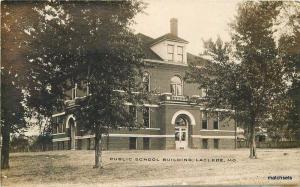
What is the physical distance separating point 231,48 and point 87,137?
5529 mm

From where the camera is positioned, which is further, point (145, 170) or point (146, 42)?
point (146, 42)

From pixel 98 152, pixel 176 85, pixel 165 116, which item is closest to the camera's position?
pixel 98 152

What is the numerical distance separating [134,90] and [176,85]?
2624 millimetres

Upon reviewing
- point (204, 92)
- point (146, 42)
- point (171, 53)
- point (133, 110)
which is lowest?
point (133, 110)

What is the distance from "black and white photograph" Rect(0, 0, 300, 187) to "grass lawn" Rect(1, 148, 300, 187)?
0.10 ft

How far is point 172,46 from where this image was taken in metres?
15.1

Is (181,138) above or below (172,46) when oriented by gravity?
below

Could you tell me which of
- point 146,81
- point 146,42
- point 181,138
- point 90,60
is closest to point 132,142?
point 181,138

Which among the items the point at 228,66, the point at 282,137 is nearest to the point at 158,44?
the point at 228,66

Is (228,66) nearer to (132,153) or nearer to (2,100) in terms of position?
(132,153)

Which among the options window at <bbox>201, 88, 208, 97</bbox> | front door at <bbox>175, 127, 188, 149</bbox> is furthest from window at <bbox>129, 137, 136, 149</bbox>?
window at <bbox>201, 88, 208, 97</bbox>

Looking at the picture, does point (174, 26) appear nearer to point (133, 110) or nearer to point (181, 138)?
point (133, 110)

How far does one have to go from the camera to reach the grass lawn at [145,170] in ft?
35.3

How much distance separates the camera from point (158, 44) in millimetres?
13562
